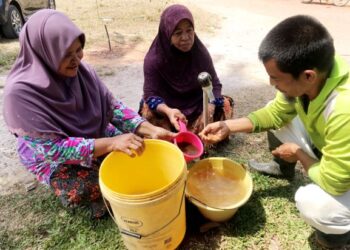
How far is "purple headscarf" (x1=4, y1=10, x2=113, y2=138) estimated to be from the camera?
174 centimetres

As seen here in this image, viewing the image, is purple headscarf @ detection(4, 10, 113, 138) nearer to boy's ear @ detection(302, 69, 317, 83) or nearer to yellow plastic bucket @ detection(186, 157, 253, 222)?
yellow plastic bucket @ detection(186, 157, 253, 222)

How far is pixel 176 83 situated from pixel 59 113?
1.02 m

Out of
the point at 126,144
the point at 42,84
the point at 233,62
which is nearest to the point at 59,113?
the point at 42,84

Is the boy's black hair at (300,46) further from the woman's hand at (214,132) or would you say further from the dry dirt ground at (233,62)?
the dry dirt ground at (233,62)

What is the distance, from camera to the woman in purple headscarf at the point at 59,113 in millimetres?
1754

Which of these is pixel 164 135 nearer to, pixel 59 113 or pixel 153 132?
pixel 153 132

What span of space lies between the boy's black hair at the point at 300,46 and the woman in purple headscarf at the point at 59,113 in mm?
799

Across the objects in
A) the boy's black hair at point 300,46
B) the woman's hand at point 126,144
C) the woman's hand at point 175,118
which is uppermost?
the boy's black hair at point 300,46

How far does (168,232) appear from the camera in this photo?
1658 millimetres

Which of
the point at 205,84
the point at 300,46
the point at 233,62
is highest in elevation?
the point at 300,46

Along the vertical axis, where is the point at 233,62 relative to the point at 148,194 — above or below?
below

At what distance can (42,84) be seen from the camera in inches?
70.7

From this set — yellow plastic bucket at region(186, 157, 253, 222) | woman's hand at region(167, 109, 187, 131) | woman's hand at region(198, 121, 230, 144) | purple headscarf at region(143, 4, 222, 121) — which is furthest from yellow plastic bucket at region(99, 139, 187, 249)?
purple headscarf at region(143, 4, 222, 121)

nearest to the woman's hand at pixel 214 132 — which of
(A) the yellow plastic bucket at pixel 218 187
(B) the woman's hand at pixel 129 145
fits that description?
(A) the yellow plastic bucket at pixel 218 187
